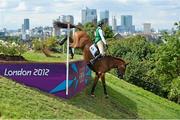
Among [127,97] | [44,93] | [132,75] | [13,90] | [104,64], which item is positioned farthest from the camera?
[132,75]

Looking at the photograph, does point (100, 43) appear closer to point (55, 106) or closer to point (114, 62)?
point (114, 62)

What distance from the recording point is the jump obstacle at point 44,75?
15602mm

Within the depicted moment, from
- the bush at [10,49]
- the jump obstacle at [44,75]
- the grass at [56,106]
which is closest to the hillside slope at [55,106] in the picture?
the grass at [56,106]

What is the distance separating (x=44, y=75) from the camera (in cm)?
1603

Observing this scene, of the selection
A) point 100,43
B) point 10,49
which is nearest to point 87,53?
point 100,43

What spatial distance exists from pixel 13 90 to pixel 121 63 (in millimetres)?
6956

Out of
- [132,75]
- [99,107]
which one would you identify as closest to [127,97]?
[99,107]

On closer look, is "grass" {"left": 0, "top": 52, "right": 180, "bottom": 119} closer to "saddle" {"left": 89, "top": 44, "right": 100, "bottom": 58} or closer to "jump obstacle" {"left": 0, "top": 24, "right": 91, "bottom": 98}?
"jump obstacle" {"left": 0, "top": 24, "right": 91, "bottom": 98}

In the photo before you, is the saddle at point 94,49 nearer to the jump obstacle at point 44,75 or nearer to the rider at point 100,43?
the rider at point 100,43

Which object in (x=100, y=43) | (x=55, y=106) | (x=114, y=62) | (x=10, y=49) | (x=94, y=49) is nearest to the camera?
(x=55, y=106)

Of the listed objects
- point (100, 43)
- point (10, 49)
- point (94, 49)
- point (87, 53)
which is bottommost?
point (10, 49)

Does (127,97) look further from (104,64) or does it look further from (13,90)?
(13,90)

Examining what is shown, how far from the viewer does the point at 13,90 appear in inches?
547

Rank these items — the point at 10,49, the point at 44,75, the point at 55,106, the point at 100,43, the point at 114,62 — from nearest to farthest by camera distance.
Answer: the point at 55,106 → the point at 44,75 → the point at 100,43 → the point at 114,62 → the point at 10,49
